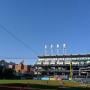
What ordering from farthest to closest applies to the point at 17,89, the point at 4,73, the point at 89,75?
the point at 89,75, the point at 4,73, the point at 17,89

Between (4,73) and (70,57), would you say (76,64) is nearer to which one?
(70,57)

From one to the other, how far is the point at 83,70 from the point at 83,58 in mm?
7528

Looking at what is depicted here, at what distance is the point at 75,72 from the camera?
654ft

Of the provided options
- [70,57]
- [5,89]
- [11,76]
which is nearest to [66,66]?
[70,57]

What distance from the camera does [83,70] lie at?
196 m

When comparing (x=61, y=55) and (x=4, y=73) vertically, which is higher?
(x=61, y=55)

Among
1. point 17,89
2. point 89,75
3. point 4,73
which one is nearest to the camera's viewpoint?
point 17,89

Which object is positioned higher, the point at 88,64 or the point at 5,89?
the point at 88,64

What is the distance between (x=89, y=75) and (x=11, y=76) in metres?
70.0

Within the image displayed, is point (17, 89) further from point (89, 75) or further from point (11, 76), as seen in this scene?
point (89, 75)

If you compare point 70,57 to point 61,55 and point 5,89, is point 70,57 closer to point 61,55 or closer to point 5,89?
point 61,55

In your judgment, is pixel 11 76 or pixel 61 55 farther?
pixel 61 55

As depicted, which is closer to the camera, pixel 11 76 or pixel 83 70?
Answer: pixel 11 76

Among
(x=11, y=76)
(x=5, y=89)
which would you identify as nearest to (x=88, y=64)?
(x=11, y=76)
